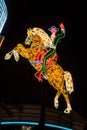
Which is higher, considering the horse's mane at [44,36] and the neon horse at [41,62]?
the horse's mane at [44,36]

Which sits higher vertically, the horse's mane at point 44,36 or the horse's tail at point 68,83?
the horse's mane at point 44,36

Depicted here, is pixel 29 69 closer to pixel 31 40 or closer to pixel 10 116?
pixel 31 40

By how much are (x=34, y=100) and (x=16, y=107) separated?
2.44 m

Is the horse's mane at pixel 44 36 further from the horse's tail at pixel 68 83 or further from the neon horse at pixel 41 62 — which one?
the horse's tail at pixel 68 83

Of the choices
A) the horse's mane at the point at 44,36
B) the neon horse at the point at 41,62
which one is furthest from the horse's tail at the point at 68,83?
the horse's mane at the point at 44,36

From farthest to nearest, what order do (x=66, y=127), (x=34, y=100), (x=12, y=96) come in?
(x=34, y=100) → (x=12, y=96) → (x=66, y=127)

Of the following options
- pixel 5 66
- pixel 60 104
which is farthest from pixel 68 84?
pixel 5 66

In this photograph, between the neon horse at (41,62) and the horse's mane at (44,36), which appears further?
the horse's mane at (44,36)

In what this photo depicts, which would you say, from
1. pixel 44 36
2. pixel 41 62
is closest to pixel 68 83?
pixel 41 62

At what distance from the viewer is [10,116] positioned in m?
15.8

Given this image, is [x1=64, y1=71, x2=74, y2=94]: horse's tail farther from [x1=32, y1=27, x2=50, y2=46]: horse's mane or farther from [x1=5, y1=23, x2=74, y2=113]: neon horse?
[x1=32, y1=27, x2=50, y2=46]: horse's mane

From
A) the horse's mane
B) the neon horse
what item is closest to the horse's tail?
the neon horse

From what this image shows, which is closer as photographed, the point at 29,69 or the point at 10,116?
the point at 10,116

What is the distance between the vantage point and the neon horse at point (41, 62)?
16219 mm
